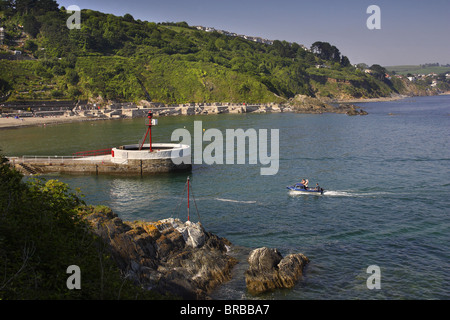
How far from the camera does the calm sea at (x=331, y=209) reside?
997 inches

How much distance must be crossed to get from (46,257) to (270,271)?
14135 millimetres

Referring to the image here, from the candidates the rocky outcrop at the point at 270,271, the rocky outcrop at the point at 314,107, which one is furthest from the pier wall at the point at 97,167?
the rocky outcrop at the point at 314,107

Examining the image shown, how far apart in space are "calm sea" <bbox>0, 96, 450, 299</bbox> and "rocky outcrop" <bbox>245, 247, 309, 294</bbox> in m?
0.69

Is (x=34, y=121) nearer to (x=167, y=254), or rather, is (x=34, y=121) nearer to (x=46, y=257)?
(x=167, y=254)

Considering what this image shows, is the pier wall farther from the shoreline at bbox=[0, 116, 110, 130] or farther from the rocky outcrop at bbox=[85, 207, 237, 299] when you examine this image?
the shoreline at bbox=[0, 116, 110, 130]

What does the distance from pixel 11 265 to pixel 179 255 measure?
13.4m

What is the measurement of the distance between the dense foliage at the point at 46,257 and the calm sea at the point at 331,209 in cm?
910

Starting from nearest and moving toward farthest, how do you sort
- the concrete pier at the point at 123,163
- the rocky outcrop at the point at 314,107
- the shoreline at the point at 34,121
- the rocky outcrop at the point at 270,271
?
the rocky outcrop at the point at 270,271, the concrete pier at the point at 123,163, the shoreline at the point at 34,121, the rocky outcrop at the point at 314,107

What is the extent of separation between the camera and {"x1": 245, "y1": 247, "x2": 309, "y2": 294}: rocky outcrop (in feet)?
78.2

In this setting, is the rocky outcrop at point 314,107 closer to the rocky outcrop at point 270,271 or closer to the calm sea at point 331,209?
the calm sea at point 331,209

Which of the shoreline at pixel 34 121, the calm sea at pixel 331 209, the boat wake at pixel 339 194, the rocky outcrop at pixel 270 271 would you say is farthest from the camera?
the shoreline at pixel 34 121

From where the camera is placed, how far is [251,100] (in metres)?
198

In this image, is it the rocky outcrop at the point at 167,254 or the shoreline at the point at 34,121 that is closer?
the rocky outcrop at the point at 167,254

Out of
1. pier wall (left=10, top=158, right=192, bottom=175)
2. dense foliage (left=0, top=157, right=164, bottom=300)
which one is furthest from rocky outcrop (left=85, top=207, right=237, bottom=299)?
pier wall (left=10, top=158, right=192, bottom=175)
